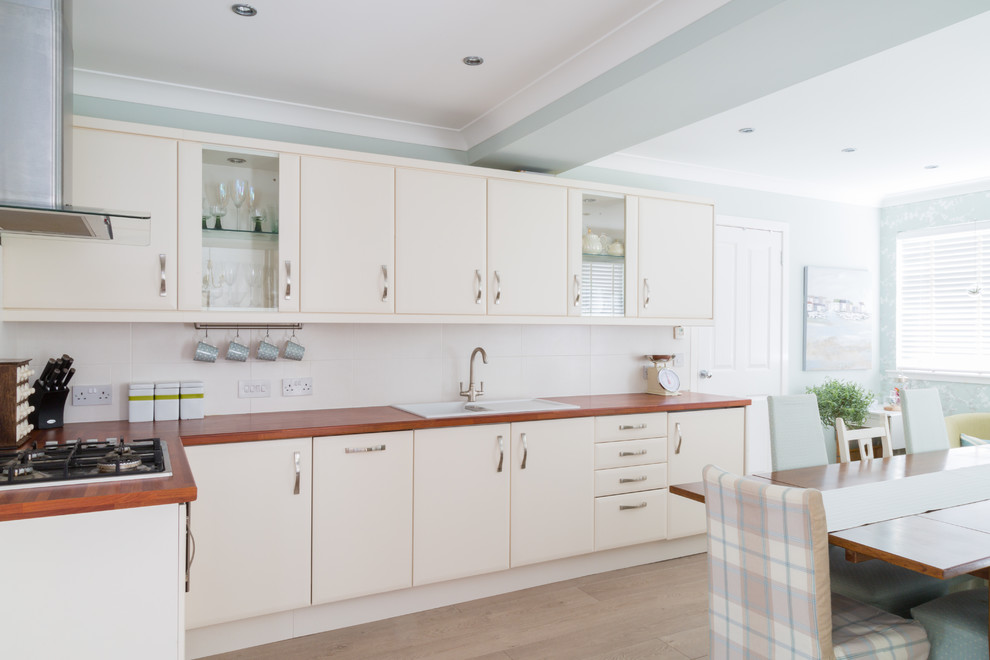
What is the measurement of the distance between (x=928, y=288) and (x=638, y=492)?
11.5 feet

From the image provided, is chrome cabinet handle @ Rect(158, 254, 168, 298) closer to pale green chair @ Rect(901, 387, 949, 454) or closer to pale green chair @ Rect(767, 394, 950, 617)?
pale green chair @ Rect(767, 394, 950, 617)

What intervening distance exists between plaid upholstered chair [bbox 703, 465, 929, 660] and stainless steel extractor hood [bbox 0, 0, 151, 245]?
2.04 meters

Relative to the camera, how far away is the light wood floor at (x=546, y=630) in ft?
8.93

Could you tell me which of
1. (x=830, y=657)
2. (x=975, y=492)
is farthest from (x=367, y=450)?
(x=975, y=492)

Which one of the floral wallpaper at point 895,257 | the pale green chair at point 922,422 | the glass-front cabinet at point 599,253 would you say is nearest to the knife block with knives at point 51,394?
the glass-front cabinet at point 599,253

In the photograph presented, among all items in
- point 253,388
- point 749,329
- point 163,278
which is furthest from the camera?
point 749,329

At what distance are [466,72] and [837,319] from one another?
396cm

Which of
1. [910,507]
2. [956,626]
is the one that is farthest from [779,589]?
[910,507]

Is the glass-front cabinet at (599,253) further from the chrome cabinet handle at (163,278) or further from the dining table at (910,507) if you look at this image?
the chrome cabinet handle at (163,278)

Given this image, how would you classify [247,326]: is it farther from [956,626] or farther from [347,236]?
[956,626]

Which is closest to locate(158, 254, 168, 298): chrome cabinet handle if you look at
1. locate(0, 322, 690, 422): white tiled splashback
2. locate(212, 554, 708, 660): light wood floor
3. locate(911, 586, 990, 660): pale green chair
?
locate(0, 322, 690, 422): white tiled splashback

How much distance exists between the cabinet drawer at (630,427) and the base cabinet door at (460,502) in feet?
1.92

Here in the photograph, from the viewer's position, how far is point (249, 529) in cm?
268

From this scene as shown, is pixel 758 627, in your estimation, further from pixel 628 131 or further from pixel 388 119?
pixel 388 119
